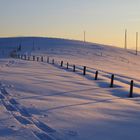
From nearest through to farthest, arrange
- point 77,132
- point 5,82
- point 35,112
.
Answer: point 77,132 < point 35,112 < point 5,82

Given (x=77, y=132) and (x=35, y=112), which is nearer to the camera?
(x=77, y=132)

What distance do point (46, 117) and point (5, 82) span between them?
30.0ft

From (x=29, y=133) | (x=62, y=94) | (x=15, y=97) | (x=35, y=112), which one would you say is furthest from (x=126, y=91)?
(x=29, y=133)

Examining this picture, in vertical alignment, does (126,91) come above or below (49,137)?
below

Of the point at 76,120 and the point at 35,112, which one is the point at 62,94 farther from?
the point at 76,120

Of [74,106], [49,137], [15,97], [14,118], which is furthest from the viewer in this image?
[15,97]

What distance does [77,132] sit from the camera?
29.9ft

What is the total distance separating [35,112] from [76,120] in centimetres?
151

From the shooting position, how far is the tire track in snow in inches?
342

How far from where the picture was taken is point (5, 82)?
19.7 meters

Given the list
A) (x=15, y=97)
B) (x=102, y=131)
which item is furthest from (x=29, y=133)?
(x=15, y=97)

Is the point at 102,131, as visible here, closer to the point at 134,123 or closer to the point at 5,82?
the point at 134,123

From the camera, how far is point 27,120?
33.3ft

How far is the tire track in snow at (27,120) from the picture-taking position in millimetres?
8695
